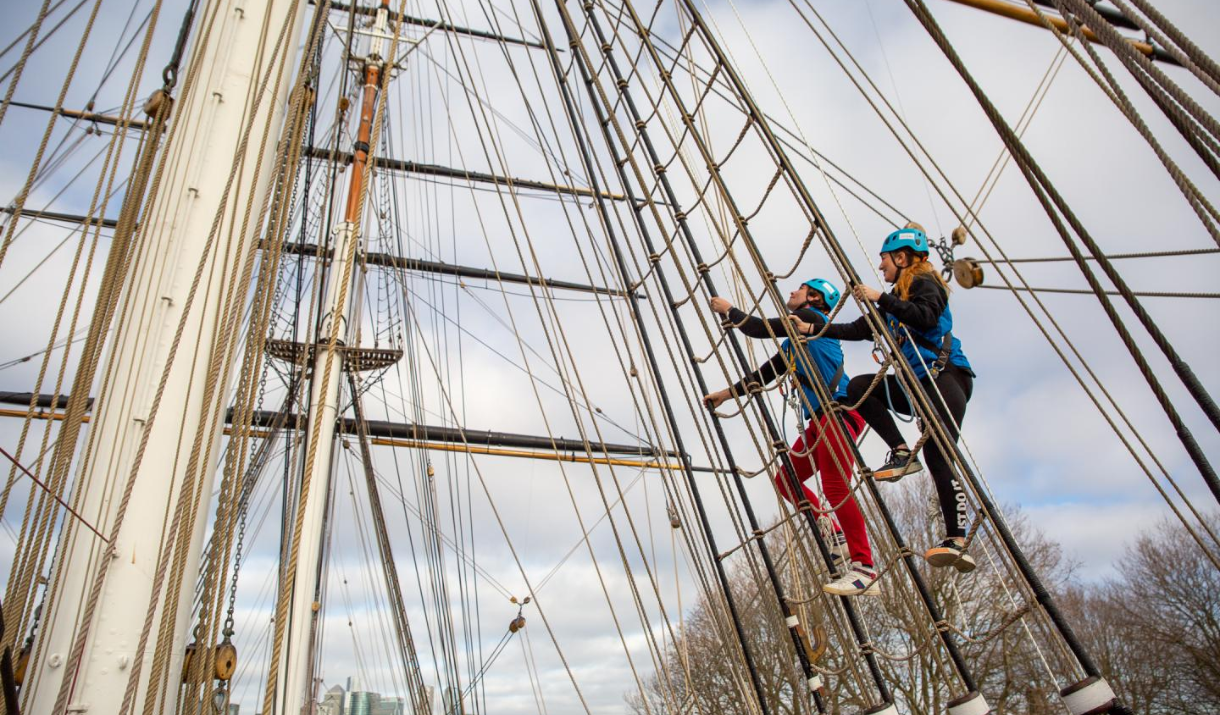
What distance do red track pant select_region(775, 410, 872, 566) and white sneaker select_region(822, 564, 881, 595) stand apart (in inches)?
2.1

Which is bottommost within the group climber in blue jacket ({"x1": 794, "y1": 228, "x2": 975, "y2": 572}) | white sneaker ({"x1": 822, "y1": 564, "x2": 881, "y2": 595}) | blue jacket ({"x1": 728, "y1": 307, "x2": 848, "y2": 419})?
white sneaker ({"x1": 822, "y1": 564, "x2": 881, "y2": 595})

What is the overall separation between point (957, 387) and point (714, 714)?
14.8 m

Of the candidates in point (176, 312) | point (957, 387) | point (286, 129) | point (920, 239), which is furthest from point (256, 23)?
point (957, 387)

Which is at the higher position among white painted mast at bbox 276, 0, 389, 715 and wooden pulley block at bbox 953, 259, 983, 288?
white painted mast at bbox 276, 0, 389, 715

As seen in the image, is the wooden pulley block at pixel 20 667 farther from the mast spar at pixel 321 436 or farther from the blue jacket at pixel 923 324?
the blue jacket at pixel 923 324

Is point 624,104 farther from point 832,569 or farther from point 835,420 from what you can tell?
point 832,569

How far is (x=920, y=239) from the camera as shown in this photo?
3049 mm

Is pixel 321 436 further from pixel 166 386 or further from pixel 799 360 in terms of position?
pixel 799 360

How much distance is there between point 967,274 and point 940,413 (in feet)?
1.68

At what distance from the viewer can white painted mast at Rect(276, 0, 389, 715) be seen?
538 centimetres

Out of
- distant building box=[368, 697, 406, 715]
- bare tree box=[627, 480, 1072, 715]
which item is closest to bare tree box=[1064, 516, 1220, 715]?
bare tree box=[627, 480, 1072, 715]

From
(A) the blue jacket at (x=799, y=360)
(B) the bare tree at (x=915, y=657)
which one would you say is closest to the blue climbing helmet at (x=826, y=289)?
(A) the blue jacket at (x=799, y=360)

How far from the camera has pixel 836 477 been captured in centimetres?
313

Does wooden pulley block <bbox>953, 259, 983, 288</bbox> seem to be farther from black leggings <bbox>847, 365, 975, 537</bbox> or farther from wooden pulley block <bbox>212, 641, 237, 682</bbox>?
wooden pulley block <bbox>212, 641, 237, 682</bbox>
